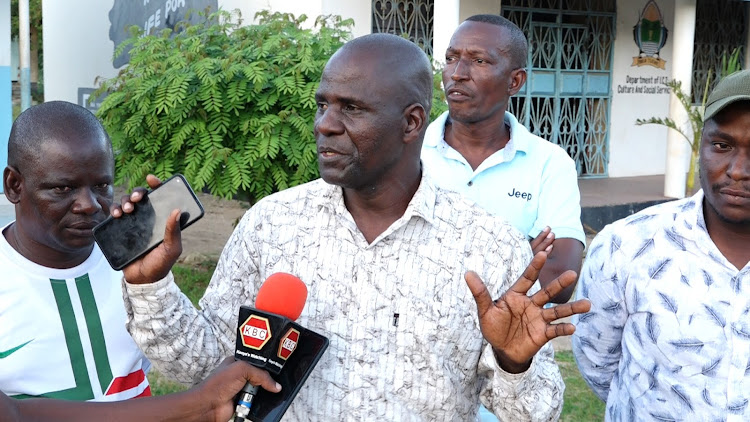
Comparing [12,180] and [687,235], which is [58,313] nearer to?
[12,180]

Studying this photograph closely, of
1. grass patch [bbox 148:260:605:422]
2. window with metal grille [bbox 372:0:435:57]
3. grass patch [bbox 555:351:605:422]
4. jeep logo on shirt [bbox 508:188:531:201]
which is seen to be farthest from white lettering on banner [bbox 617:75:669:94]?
jeep logo on shirt [bbox 508:188:531:201]

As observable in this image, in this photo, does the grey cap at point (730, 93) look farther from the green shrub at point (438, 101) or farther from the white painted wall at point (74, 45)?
the white painted wall at point (74, 45)

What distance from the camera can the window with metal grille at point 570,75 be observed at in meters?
12.3

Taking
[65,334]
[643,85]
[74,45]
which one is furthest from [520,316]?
[643,85]

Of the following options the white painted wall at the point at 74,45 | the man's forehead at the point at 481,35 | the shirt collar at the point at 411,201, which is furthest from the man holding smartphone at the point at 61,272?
the white painted wall at the point at 74,45

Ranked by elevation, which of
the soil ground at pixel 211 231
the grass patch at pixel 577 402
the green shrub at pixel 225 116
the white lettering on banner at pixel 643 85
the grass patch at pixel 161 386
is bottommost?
the soil ground at pixel 211 231

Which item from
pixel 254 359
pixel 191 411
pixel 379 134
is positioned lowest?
pixel 191 411

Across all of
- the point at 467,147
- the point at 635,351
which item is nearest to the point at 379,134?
the point at 635,351

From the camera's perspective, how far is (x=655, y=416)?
255cm

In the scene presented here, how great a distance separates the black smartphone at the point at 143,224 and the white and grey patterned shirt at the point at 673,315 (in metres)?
1.30

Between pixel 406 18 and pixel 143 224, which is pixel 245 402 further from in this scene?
pixel 406 18

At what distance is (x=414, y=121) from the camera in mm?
2461

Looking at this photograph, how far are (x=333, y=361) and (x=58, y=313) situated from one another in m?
0.83

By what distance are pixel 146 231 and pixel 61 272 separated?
0.58 meters
